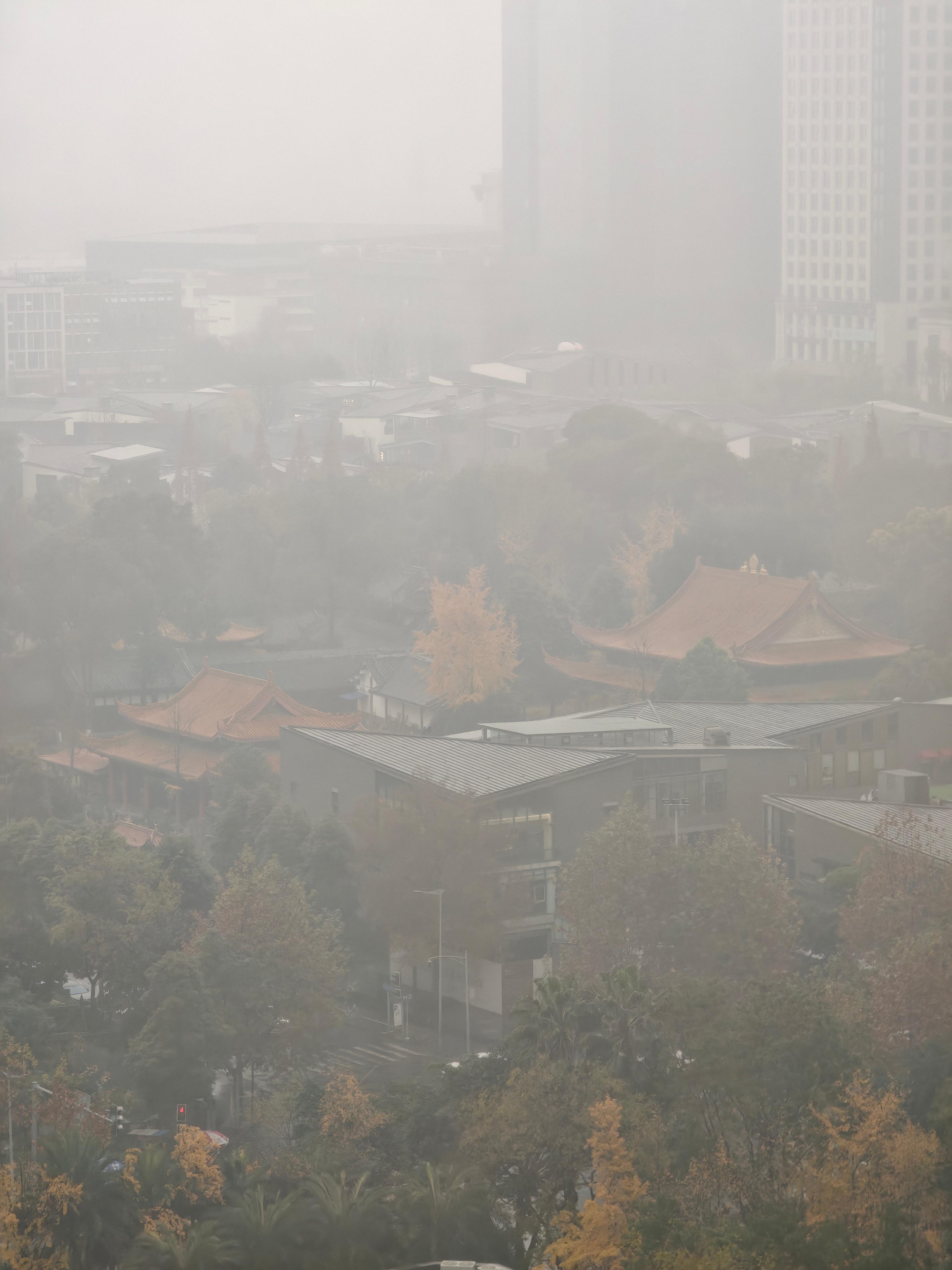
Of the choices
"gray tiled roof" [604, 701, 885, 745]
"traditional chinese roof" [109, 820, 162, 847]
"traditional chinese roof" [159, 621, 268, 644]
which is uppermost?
"gray tiled roof" [604, 701, 885, 745]

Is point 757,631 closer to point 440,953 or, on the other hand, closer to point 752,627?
point 752,627

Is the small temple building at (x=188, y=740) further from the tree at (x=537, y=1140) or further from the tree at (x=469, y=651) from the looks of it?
the tree at (x=537, y=1140)

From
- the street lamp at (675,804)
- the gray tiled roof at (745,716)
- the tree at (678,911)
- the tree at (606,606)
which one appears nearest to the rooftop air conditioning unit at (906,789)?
the gray tiled roof at (745,716)

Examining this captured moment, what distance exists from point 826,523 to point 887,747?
6.96m

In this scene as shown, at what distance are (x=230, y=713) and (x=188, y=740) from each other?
40 centimetres

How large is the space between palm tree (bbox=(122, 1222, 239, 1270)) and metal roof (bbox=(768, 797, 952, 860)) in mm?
4194

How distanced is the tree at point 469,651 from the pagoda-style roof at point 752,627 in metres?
1.21

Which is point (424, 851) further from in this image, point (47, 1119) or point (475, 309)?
point (475, 309)

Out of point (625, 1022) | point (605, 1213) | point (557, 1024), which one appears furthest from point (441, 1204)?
point (625, 1022)

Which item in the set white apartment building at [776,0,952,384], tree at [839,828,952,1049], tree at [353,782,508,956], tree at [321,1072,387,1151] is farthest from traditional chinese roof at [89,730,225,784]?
white apartment building at [776,0,952,384]

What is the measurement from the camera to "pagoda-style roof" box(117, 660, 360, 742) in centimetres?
1457

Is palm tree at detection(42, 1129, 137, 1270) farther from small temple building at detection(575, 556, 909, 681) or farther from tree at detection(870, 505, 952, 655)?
tree at detection(870, 505, 952, 655)

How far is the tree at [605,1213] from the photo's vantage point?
6.73 m

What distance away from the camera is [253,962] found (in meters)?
8.98
